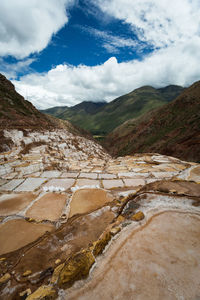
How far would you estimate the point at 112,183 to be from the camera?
479 centimetres

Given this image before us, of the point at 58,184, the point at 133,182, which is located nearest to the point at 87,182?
the point at 58,184

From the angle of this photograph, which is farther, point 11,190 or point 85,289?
point 11,190

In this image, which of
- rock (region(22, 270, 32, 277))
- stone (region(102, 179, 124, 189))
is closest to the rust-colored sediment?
rock (region(22, 270, 32, 277))

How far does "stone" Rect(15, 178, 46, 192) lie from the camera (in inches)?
167

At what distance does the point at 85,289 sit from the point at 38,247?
1.10 metres

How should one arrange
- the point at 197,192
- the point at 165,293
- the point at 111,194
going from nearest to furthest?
the point at 165,293, the point at 197,192, the point at 111,194

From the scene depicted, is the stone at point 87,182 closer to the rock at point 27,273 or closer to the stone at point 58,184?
the stone at point 58,184

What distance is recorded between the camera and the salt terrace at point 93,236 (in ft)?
4.60

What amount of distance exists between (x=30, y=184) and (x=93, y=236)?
11.0 ft

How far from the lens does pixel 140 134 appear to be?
39.8 m

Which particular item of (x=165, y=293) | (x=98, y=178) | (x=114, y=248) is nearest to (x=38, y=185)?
(x=98, y=178)

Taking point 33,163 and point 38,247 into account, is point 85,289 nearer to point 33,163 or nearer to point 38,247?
point 38,247

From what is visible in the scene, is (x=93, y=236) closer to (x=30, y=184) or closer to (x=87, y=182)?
(x=87, y=182)

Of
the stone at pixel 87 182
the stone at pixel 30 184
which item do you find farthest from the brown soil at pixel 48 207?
the stone at pixel 87 182
